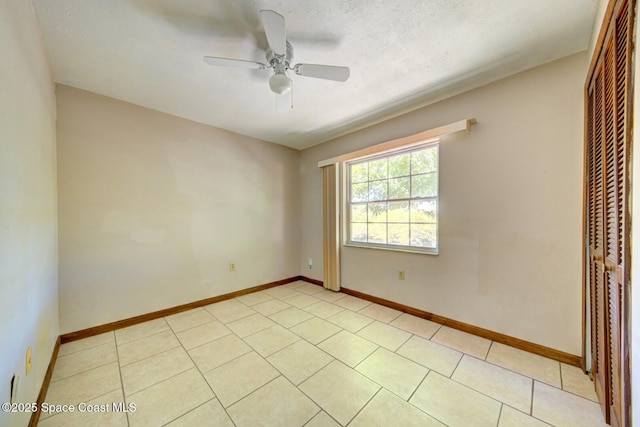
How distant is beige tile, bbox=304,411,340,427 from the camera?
1.31 m

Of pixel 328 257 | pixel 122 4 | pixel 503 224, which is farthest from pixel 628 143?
pixel 328 257

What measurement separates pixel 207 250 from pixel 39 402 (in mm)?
1859

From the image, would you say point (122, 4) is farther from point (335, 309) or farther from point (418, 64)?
point (335, 309)

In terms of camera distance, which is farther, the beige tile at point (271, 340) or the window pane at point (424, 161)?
the window pane at point (424, 161)

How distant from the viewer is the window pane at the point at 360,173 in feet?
11.1

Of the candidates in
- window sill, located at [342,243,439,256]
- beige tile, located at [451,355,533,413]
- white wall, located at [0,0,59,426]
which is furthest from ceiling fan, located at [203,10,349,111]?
beige tile, located at [451,355,533,413]

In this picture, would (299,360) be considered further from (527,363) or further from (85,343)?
(85,343)

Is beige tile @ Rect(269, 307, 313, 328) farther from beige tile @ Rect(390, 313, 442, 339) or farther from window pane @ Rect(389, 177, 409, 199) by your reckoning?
window pane @ Rect(389, 177, 409, 199)

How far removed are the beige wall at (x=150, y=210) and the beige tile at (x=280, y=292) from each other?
0.68ft

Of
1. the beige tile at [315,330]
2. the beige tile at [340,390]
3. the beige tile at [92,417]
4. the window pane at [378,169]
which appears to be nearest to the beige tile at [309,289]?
the beige tile at [315,330]

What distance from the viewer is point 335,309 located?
2.92 m

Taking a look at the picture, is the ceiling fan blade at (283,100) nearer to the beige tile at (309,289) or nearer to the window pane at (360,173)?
the window pane at (360,173)

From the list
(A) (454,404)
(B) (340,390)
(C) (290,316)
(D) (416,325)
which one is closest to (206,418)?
(B) (340,390)

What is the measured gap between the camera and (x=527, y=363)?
184 cm
